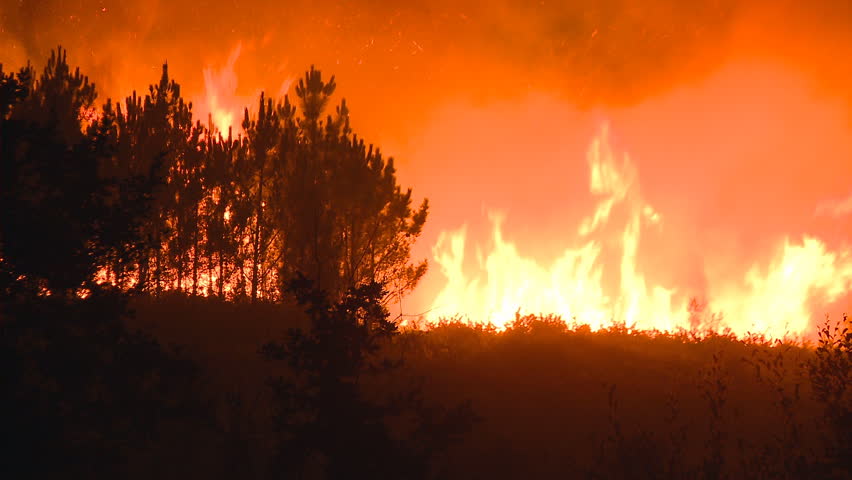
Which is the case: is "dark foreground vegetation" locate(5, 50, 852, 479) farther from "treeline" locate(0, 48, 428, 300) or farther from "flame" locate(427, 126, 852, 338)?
"flame" locate(427, 126, 852, 338)

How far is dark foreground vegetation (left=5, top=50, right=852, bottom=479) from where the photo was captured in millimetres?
5074

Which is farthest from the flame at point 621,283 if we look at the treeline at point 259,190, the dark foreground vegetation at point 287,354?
the dark foreground vegetation at point 287,354

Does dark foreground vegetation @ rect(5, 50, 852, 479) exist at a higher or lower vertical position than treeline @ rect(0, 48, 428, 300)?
lower

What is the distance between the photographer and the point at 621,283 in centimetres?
2372

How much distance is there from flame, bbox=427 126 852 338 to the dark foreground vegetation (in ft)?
19.8

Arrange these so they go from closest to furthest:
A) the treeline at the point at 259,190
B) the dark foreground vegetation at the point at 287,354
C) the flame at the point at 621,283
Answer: the dark foreground vegetation at the point at 287,354 < the treeline at the point at 259,190 < the flame at the point at 621,283

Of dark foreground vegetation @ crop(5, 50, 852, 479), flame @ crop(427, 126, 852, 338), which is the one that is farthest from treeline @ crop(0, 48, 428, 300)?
flame @ crop(427, 126, 852, 338)

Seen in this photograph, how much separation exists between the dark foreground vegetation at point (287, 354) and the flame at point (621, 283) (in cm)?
604

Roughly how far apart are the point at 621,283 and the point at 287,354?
2136 centimetres

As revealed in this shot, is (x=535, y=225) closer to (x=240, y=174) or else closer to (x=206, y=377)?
(x=240, y=174)

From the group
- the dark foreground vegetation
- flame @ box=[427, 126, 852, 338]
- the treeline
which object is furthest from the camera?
flame @ box=[427, 126, 852, 338]

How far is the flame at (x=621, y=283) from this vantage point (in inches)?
826

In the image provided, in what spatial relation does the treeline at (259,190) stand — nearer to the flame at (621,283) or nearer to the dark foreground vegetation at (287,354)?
the dark foreground vegetation at (287,354)

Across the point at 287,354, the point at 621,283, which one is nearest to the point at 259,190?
the point at 287,354
